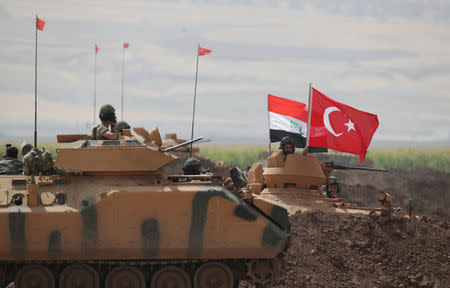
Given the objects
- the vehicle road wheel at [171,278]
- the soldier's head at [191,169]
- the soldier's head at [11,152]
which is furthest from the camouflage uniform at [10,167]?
the vehicle road wheel at [171,278]

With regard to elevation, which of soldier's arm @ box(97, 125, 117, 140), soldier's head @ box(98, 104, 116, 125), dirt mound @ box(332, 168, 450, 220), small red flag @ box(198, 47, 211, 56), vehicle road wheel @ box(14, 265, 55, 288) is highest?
small red flag @ box(198, 47, 211, 56)

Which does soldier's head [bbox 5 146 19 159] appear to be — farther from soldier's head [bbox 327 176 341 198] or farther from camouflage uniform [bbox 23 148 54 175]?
soldier's head [bbox 327 176 341 198]

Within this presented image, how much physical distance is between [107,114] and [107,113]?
0.8 inches

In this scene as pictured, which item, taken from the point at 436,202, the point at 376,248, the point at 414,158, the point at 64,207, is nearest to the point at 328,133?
the point at 376,248

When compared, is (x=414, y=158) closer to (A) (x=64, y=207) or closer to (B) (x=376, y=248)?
(B) (x=376, y=248)

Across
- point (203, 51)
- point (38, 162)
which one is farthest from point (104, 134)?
point (203, 51)

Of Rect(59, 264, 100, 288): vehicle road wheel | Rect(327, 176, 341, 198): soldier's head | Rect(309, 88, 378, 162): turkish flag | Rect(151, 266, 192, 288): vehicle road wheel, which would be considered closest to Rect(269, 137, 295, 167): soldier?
Rect(309, 88, 378, 162): turkish flag

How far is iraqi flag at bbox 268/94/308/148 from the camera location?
28391 mm

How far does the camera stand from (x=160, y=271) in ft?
57.3

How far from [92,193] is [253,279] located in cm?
354

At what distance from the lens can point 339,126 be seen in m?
25.8

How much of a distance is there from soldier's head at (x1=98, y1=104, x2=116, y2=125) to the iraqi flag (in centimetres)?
970

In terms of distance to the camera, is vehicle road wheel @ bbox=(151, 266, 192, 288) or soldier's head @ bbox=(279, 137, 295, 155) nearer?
vehicle road wheel @ bbox=(151, 266, 192, 288)

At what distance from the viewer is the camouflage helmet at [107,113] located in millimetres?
19281
